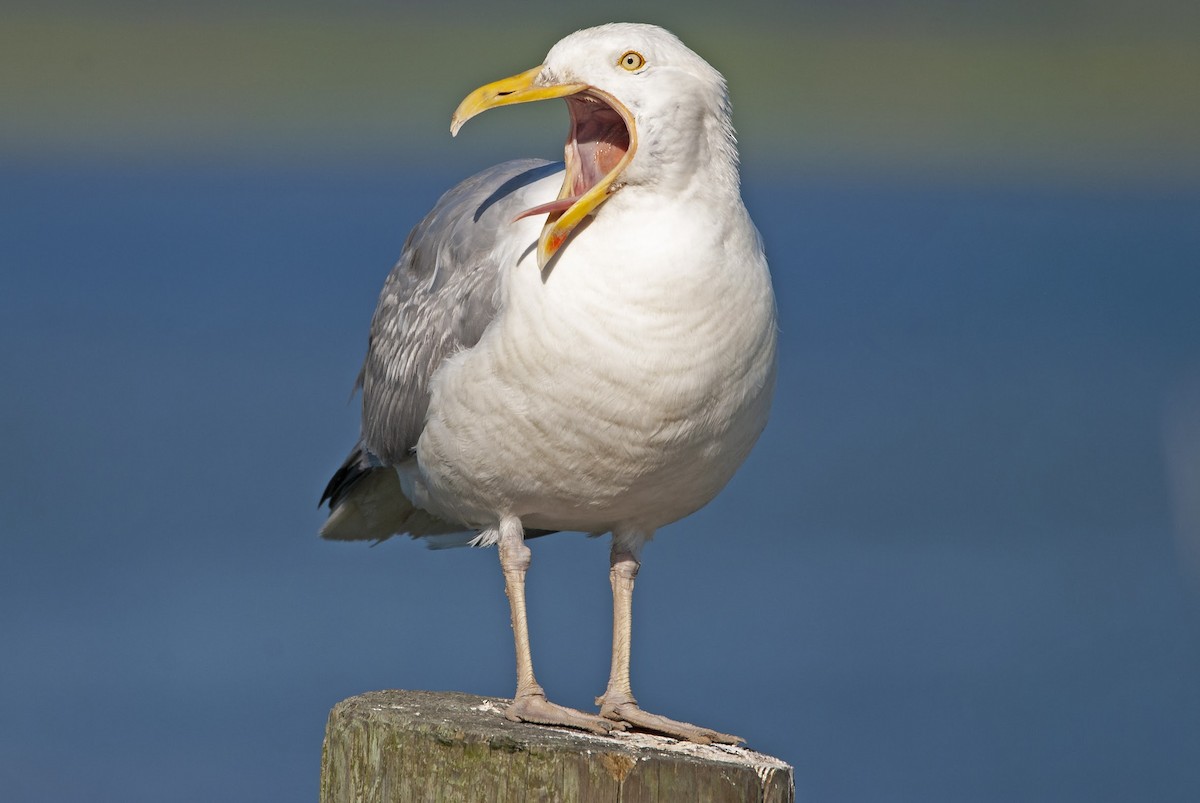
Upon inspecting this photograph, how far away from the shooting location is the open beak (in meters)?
4.92

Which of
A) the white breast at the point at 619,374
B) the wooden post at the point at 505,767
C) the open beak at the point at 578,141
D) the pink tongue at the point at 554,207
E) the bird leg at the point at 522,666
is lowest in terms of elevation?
the wooden post at the point at 505,767

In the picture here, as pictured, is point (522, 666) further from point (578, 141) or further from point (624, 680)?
point (578, 141)

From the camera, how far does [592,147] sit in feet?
17.2

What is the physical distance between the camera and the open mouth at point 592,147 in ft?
16.2

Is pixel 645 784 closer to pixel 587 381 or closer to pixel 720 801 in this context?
pixel 720 801

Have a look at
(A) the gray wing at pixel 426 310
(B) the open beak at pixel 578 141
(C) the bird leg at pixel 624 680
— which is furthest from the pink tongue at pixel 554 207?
(C) the bird leg at pixel 624 680

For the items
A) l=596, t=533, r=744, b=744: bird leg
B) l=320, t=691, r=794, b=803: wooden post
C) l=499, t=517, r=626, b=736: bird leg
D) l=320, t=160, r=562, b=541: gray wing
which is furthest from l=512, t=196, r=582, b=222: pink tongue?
l=320, t=691, r=794, b=803: wooden post

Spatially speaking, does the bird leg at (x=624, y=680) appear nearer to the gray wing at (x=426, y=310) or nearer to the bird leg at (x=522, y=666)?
the bird leg at (x=522, y=666)

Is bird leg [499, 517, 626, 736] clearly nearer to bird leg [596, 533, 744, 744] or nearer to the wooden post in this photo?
bird leg [596, 533, 744, 744]

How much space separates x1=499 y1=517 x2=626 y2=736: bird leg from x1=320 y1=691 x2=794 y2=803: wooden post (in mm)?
230

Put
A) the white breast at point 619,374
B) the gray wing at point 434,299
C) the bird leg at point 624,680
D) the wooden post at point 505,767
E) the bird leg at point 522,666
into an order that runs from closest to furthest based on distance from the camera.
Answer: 1. the wooden post at point 505,767
2. the white breast at point 619,374
3. the bird leg at point 522,666
4. the bird leg at point 624,680
5. the gray wing at point 434,299

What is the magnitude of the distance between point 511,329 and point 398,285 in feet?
3.51

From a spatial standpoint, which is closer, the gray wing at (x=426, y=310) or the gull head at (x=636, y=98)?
the gull head at (x=636, y=98)

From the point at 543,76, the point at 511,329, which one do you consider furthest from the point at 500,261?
the point at 543,76
